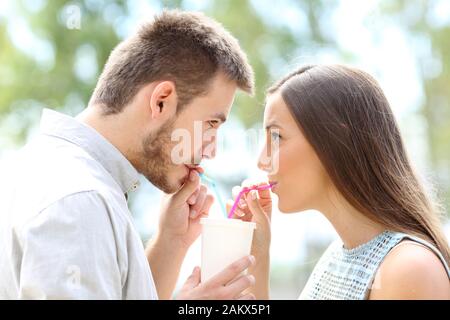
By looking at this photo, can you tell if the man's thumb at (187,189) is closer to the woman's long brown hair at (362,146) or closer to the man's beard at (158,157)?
the man's beard at (158,157)

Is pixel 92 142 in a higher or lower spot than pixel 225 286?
higher

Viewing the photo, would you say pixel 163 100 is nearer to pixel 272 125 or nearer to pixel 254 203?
pixel 272 125

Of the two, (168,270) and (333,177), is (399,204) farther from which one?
(168,270)

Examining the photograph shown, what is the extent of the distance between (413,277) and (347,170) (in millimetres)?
358

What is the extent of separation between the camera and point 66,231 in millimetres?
1328

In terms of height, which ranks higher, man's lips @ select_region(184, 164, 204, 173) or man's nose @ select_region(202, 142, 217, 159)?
man's nose @ select_region(202, 142, 217, 159)

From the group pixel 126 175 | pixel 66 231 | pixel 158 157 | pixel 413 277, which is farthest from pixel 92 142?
pixel 413 277

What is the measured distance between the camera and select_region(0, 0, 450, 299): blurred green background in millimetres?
5605

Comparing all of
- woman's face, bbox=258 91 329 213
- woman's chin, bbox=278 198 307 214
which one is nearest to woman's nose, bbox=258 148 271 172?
woman's face, bbox=258 91 329 213

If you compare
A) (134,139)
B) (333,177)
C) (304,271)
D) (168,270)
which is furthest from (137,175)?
(304,271)

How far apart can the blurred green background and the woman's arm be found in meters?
3.79

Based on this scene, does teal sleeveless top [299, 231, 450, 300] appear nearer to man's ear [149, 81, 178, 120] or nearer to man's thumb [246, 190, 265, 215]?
man's thumb [246, 190, 265, 215]
